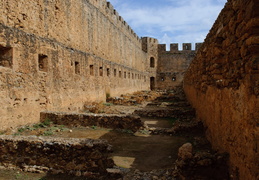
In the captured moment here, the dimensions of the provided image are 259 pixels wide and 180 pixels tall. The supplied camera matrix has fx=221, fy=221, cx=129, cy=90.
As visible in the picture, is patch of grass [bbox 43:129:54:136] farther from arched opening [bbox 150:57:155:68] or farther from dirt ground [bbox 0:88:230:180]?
arched opening [bbox 150:57:155:68]

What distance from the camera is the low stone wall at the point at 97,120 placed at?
7.51 m

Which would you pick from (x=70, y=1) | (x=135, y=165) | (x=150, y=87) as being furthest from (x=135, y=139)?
(x=150, y=87)

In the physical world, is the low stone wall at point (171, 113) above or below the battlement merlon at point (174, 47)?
below

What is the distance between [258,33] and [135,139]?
483 cm

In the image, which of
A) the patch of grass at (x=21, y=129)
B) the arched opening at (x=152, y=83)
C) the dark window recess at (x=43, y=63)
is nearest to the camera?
the patch of grass at (x=21, y=129)

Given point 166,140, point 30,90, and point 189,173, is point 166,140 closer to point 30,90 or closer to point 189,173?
point 189,173

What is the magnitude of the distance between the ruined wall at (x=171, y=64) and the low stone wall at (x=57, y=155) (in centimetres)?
3311

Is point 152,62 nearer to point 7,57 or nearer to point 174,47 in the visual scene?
point 174,47

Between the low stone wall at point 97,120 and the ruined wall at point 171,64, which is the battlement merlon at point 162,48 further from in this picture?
the low stone wall at point 97,120

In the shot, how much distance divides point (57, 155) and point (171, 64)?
3411 cm

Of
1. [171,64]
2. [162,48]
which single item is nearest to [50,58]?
[162,48]

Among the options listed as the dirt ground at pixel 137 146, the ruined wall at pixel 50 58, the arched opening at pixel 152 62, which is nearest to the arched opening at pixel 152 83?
the arched opening at pixel 152 62

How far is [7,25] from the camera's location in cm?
705

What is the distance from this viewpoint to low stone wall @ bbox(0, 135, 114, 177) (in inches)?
168
